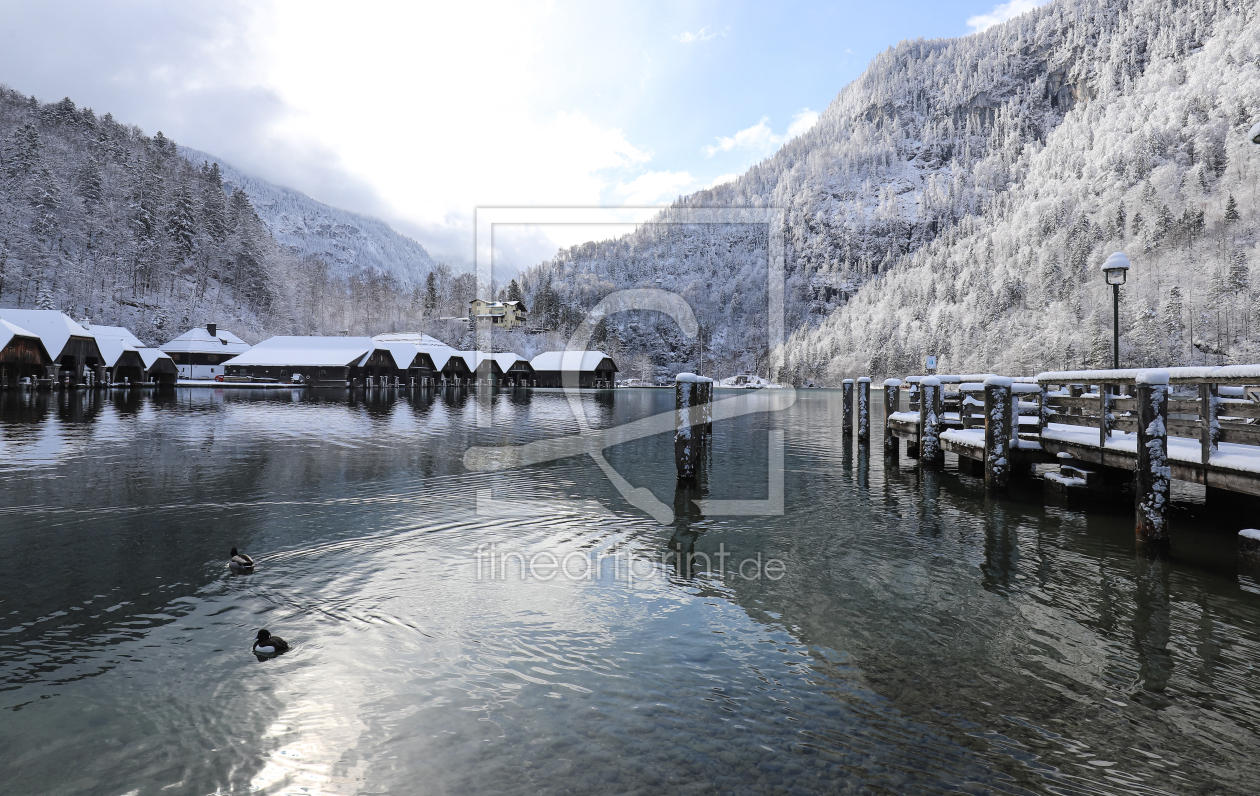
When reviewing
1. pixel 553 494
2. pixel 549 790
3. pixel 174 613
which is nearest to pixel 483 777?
pixel 549 790

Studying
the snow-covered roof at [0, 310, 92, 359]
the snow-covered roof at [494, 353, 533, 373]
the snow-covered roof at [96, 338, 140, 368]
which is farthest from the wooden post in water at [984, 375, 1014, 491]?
the snow-covered roof at [494, 353, 533, 373]

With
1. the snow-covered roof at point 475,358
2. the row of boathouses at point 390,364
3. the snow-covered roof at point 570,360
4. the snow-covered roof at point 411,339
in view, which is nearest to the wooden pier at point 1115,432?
the row of boathouses at point 390,364

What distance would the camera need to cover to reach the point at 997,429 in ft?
44.9

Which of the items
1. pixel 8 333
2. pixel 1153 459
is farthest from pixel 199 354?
pixel 1153 459

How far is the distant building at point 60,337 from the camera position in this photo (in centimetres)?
5991

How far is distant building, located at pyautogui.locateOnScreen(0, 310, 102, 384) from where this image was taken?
2359 inches

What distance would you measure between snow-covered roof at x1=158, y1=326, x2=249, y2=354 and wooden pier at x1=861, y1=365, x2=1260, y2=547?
98.2 meters

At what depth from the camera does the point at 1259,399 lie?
947cm

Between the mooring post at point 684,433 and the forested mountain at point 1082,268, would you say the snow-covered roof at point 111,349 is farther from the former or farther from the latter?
the mooring post at point 684,433

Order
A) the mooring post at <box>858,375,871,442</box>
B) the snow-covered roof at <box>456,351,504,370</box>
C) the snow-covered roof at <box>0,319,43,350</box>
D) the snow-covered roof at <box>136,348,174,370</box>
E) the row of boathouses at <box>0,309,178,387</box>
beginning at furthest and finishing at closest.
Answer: the snow-covered roof at <box>456,351,504,370</box> < the snow-covered roof at <box>136,348,174,370</box> < the row of boathouses at <box>0,309,178,387</box> < the snow-covered roof at <box>0,319,43,350</box> < the mooring post at <box>858,375,871,442</box>

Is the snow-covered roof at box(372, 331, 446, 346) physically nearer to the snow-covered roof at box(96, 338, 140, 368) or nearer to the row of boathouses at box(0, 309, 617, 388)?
the row of boathouses at box(0, 309, 617, 388)

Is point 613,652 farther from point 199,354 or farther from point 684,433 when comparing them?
point 199,354

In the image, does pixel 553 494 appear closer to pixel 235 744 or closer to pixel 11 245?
pixel 235 744

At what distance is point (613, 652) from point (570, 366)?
94.5 m
